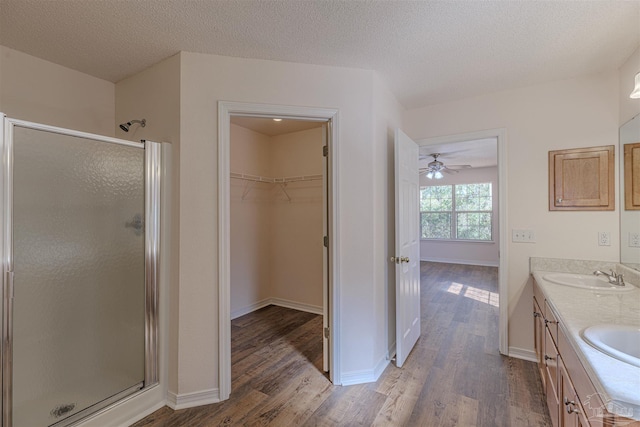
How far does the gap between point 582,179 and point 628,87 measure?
0.69m

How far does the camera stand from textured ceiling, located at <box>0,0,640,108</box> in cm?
154

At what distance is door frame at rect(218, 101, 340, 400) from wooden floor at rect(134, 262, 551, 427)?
0.21 meters

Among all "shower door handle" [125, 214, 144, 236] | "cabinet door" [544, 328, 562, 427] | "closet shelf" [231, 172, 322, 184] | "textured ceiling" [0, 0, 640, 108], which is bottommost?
"cabinet door" [544, 328, 562, 427]

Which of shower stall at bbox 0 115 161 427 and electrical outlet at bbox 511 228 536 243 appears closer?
shower stall at bbox 0 115 161 427

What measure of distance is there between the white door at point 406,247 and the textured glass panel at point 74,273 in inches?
76.7

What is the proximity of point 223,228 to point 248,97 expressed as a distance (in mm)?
974

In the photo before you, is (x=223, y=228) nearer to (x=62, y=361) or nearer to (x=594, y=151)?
(x=62, y=361)

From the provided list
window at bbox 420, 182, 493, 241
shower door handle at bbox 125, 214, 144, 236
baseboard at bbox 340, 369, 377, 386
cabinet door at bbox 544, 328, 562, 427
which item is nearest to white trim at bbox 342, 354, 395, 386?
baseboard at bbox 340, 369, 377, 386

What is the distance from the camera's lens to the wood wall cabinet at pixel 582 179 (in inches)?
86.1

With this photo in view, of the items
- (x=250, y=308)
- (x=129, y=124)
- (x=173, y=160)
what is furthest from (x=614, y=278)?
(x=129, y=124)

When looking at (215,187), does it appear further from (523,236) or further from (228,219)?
(523,236)

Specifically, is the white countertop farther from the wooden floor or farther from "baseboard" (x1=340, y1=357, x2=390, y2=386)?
"baseboard" (x1=340, y1=357, x2=390, y2=386)

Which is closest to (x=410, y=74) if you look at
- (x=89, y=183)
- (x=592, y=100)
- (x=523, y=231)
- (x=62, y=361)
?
(x=592, y=100)

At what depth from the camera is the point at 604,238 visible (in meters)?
2.21
